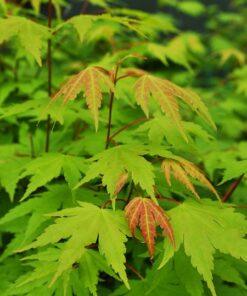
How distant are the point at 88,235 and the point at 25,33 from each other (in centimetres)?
92

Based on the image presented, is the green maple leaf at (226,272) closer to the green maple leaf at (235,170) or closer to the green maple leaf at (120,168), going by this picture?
the green maple leaf at (235,170)

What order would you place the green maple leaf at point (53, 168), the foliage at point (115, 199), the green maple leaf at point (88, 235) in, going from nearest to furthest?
1. the green maple leaf at point (88, 235)
2. the foliage at point (115, 199)
3. the green maple leaf at point (53, 168)

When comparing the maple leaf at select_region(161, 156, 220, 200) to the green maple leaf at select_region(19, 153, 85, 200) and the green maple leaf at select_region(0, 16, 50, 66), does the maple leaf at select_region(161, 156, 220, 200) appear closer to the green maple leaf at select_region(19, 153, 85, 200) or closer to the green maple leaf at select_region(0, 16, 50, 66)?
the green maple leaf at select_region(19, 153, 85, 200)

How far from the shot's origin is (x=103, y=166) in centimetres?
156

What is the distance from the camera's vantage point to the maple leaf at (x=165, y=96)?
5.13 feet

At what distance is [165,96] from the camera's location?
1607 millimetres

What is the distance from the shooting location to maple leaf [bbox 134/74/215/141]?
1.56 metres

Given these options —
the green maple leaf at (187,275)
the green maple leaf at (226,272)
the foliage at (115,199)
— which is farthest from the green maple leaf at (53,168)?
the green maple leaf at (226,272)

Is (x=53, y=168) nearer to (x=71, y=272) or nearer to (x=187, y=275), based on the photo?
(x=71, y=272)

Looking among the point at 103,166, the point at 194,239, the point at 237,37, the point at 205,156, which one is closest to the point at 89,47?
the point at 205,156

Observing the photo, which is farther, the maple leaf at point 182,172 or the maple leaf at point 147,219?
the maple leaf at point 182,172

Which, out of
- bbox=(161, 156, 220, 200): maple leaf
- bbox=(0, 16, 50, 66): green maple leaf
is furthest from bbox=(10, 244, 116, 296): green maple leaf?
bbox=(0, 16, 50, 66): green maple leaf

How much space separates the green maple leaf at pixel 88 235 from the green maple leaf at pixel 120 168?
3.6 inches

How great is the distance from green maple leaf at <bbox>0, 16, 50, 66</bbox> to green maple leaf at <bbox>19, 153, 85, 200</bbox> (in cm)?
43
